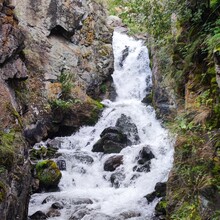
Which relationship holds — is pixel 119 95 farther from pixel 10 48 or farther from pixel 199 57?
pixel 199 57

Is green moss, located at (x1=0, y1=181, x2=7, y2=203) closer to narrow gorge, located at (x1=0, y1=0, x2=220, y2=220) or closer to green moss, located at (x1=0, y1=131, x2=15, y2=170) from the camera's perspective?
narrow gorge, located at (x1=0, y1=0, x2=220, y2=220)

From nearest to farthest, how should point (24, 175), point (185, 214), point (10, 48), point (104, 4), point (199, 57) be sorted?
1. point (185, 214)
2. point (199, 57)
3. point (24, 175)
4. point (10, 48)
5. point (104, 4)

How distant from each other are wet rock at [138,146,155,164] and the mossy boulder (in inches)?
140

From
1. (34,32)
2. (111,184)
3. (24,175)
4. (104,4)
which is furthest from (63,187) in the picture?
(104,4)

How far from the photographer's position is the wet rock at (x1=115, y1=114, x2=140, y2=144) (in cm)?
1711

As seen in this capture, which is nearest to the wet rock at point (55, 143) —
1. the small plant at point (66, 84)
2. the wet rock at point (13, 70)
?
the small plant at point (66, 84)

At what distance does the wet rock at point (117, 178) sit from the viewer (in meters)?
12.4

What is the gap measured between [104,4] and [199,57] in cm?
1955

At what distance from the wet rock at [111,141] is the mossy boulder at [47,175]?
11.4 ft

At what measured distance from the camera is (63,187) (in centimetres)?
1232

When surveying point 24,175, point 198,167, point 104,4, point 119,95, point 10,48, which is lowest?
point 198,167

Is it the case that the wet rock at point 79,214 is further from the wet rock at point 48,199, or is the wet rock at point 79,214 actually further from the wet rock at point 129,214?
the wet rock at point 48,199

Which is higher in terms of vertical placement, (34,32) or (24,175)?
(34,32)

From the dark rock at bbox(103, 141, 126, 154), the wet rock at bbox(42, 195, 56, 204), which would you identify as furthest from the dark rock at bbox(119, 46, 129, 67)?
the wet rock at bbox(42, 195, 56, 204)
